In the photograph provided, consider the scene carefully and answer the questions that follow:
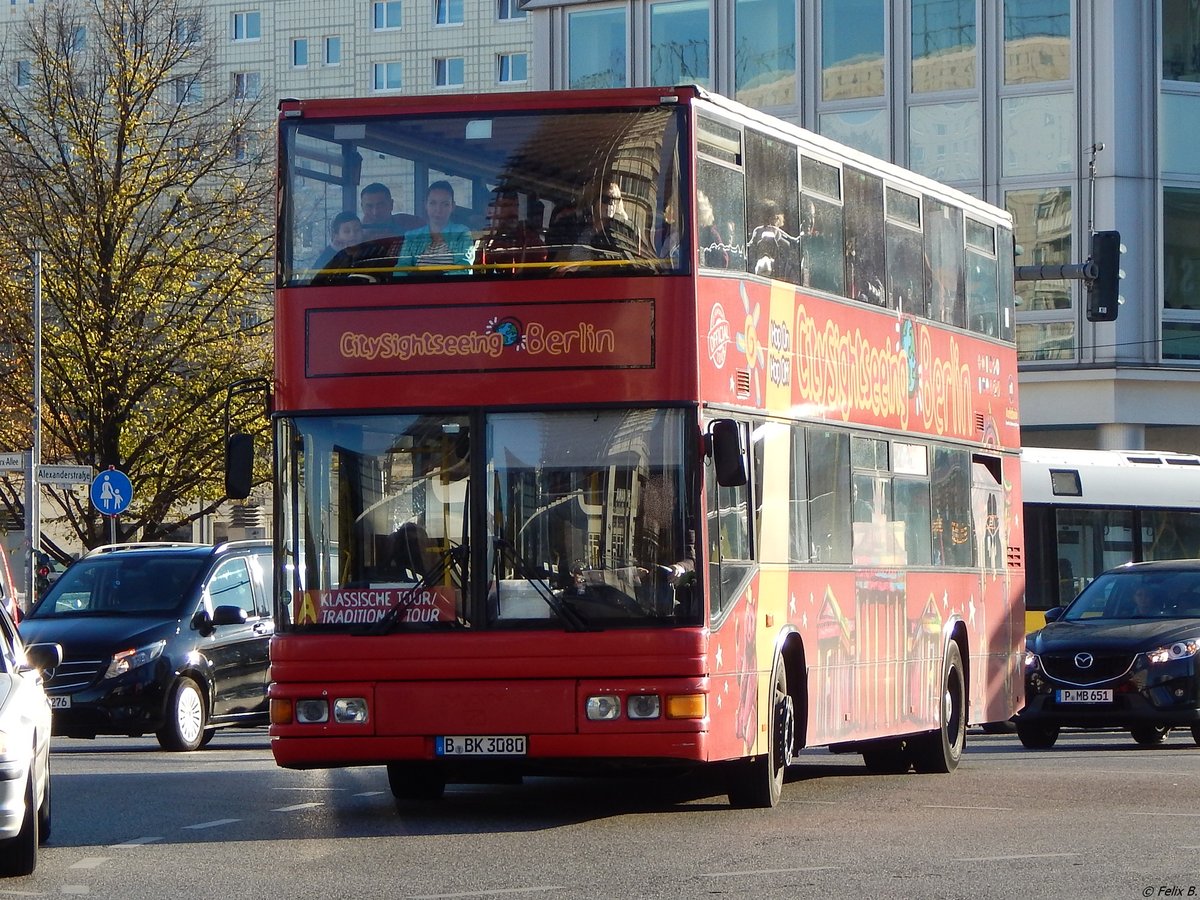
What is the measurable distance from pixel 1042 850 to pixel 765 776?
2.75 meters

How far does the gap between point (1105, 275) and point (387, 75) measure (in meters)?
60.4

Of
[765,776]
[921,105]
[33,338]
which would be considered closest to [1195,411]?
[921,105]

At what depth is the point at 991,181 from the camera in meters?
44.0

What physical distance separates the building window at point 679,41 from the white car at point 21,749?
118ft

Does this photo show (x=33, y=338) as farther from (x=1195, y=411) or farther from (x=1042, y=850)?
(x=1042, y=850)

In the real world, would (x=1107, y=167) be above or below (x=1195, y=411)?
above

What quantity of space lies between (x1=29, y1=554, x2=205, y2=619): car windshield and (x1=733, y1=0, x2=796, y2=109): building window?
26.1 m

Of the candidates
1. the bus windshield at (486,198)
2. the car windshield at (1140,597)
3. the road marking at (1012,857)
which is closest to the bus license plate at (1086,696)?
the car windshield at (1140,597)

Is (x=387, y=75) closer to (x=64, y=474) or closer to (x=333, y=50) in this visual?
(x=333, y=50)

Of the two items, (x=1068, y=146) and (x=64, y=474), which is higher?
(x=1068, y=146)

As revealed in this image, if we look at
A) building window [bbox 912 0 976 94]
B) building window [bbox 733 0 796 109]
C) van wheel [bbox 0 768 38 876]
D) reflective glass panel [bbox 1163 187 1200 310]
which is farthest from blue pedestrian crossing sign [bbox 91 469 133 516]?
van wheel [bbox 0 768 38 876]

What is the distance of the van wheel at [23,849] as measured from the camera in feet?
35.1

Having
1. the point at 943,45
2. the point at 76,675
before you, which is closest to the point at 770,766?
the point at 76,675

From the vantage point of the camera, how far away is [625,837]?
1252 centimetres
